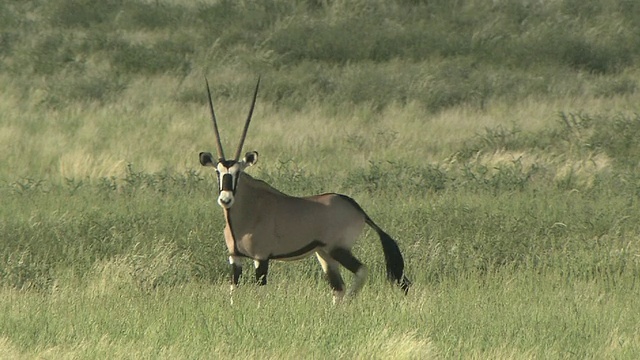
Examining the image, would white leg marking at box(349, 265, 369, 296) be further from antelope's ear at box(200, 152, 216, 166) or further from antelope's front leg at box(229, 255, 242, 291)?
antelope's ear at box(200, 152, 216, 166)

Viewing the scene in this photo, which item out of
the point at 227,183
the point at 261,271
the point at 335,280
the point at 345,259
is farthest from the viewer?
the point at 335,280

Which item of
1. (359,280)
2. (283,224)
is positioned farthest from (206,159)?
(359,280)

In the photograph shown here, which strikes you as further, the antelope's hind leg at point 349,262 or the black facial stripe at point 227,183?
the antelope's hind leg at point 349,262

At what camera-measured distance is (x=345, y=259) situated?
760cm

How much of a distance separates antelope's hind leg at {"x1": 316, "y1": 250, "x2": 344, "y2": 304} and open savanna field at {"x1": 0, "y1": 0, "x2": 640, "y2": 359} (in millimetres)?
201

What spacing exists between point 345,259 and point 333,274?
0.20m

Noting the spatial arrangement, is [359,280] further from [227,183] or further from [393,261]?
[227,183]

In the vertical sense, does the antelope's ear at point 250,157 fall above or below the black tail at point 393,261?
above

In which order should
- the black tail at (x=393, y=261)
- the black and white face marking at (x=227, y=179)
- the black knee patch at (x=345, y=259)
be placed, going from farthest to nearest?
the black tail at (x=393, y=261)
the black knee patch at (x=345, y=259)
the black and white face marking at (x=227, y=179)

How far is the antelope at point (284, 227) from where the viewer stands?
752cm

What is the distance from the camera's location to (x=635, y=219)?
34.1 feet

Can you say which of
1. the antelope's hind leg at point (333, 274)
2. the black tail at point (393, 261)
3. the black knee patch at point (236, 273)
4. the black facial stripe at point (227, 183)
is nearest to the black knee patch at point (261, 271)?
the black knee patch at point (236, 273)

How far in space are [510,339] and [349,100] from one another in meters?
13.1

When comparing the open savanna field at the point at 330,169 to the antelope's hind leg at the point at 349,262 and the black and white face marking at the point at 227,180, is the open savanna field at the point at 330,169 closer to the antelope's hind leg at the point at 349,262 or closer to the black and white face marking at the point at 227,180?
the antelope's hind leg at the point at 349,262
